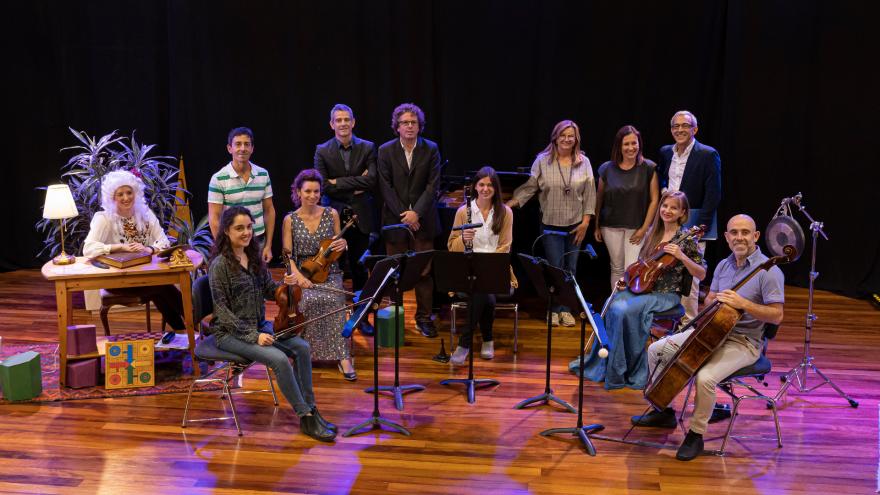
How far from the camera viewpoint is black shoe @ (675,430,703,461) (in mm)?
4523

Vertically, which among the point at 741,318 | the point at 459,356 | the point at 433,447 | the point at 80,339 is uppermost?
the point at 741,318

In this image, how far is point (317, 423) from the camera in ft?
15.8

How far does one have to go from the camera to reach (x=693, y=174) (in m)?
6.38

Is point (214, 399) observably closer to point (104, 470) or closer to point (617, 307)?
point (104, 470)

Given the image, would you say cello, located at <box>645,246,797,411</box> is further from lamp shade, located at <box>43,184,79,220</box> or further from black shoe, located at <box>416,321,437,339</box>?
lamp shade, located at <box>43,184,79,220</box>

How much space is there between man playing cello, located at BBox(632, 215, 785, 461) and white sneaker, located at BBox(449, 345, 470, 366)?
1645 millimetres

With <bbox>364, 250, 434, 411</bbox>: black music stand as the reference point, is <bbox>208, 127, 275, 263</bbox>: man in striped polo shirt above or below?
above

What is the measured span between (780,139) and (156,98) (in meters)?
5.96

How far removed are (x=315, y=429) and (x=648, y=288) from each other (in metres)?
2.24

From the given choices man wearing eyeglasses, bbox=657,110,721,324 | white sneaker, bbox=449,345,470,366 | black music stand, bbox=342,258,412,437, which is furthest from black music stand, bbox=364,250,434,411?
man wearing eyeglasses, bbox=657,110,721,324

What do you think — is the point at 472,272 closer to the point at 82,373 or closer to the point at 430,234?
the point at 430,234

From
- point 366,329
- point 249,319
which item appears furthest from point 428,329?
point 249,319

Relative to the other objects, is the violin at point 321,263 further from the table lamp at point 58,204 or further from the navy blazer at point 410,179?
Result: the table lamp at point 58,204

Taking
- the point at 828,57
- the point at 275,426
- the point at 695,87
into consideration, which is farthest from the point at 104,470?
the point at 828,57
